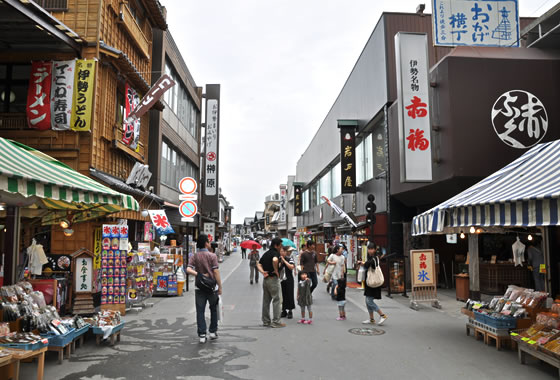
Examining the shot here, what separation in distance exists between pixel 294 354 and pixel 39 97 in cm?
1120

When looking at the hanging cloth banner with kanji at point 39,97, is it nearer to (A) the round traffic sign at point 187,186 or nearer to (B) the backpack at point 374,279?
(A) the round traffic sign at point 187,186

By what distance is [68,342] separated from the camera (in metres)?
6.64

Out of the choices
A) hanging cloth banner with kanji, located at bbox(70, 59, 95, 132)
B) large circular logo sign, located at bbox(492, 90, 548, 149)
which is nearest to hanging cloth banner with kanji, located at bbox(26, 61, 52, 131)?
hanging cloth banner with kanji, located at bbox(70, 59, 95, 132)

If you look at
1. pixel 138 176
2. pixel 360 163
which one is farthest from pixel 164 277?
pixel 360 163

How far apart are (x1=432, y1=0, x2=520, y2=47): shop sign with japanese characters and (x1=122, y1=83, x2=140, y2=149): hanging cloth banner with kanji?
11472 mm

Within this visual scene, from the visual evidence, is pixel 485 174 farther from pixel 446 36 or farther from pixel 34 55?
pixel 34 55

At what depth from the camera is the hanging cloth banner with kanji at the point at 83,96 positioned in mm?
12828

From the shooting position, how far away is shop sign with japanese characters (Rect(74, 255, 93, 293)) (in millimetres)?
10398

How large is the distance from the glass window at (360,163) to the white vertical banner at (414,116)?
8.77 meters

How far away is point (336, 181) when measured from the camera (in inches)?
1218

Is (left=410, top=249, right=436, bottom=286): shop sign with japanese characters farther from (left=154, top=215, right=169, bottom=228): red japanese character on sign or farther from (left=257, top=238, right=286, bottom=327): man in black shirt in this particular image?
(left=154, top=215, right=169, bottom=228): red japanese character on sign

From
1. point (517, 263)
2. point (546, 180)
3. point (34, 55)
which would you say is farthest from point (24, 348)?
point (517, 263)

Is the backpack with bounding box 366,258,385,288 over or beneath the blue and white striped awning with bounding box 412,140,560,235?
beneath

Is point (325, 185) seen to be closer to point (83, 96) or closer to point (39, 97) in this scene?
point (83, 96)
